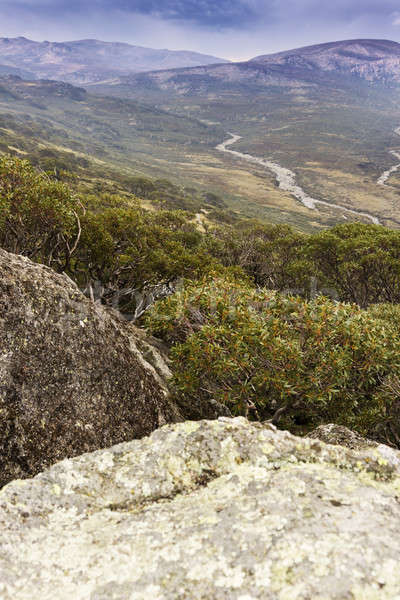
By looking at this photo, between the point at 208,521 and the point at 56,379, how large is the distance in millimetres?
6986

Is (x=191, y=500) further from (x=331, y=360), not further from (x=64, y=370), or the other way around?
(x=331, y=360)

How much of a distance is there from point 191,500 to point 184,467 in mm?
756

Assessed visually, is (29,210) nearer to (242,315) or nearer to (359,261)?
(242,315)

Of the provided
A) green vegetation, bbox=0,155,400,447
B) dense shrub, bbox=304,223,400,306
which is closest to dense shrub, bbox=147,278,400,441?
green vegetation, bbox=0,155,400,447

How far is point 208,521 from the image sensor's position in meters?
5.74

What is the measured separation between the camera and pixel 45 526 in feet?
19.4

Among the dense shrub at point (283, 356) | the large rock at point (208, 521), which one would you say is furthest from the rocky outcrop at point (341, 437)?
the dense shrub at point (283, 356)

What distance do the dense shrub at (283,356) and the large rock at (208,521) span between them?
6393mm

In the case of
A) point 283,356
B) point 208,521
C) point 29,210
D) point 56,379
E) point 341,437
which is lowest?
point 341,437

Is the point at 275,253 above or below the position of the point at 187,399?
above

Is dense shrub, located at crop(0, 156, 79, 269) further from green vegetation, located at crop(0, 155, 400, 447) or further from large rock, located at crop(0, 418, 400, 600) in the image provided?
large rock, located at crop(0, 418, 400, 600)

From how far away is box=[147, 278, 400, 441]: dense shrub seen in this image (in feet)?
47.0

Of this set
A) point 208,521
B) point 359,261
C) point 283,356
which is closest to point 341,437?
point 283,356

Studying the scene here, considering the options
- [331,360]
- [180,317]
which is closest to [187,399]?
[180,317]
